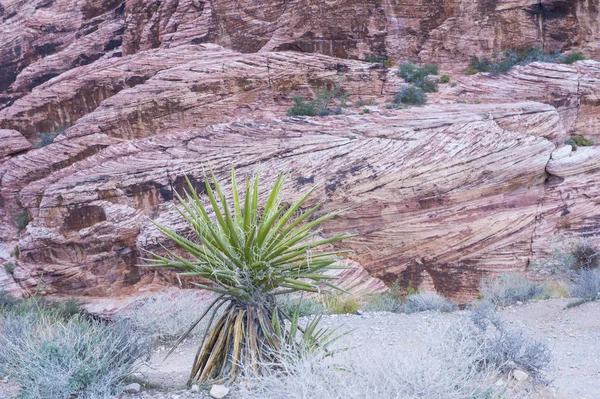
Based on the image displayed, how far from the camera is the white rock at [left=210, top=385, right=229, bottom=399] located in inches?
137

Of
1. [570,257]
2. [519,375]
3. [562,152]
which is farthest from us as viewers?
[562,152]

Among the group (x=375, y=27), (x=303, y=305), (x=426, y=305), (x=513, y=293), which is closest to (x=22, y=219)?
(x=303, y=305)

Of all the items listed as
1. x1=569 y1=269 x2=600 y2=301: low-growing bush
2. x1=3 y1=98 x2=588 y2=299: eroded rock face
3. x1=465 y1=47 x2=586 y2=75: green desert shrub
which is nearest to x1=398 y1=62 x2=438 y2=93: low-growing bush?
x1=465 y1=47 x2=586 y2=75: green desert shrub

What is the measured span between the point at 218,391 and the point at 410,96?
1193 cm

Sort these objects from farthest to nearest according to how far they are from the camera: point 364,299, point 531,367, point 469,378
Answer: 1. point 364,299
2. point 531,367
3. point 469,378

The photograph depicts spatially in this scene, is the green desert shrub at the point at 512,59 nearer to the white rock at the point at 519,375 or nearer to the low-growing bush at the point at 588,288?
the low-growing bush at the point at 588,288

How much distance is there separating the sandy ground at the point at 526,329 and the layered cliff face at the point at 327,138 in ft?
9.71

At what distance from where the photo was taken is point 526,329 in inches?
269

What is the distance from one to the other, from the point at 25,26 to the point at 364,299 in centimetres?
1911

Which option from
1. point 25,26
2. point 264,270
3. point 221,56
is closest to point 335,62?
point 221,56

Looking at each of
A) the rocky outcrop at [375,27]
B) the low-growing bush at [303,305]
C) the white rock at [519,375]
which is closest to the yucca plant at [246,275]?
the white rock at [519,375]

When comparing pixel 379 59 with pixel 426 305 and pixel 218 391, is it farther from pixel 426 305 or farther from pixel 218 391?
pixel 218 391

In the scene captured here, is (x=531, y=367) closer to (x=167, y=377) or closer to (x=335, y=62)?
(x=167, y=377)

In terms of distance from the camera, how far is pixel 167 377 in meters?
4.75
